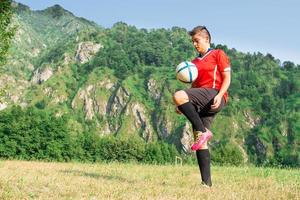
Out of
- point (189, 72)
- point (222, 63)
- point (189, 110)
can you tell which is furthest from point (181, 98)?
point (222, 63)

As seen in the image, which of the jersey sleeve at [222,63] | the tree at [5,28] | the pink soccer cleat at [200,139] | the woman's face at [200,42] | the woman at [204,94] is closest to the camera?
the pink soccer cleat at [200,139]

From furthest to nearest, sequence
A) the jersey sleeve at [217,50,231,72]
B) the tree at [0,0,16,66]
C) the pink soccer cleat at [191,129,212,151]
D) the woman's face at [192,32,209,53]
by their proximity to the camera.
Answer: the tree at [0,0,16,66] → the woman's face at [192,32,209,53] → the jersey sleeve at [217,50,231,72] → the pink soccer cleat at [191,129,212,151]

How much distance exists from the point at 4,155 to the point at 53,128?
11.6 meters

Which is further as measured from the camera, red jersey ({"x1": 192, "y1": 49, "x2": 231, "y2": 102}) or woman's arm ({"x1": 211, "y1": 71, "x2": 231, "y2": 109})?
red jersey ({"x1": 192, "y1": 49, "x2": 231, "y2": 102})

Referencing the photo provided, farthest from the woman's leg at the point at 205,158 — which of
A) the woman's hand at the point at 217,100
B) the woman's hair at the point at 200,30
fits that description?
the woman's hair at the point at 200,30

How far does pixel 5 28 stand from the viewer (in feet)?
106

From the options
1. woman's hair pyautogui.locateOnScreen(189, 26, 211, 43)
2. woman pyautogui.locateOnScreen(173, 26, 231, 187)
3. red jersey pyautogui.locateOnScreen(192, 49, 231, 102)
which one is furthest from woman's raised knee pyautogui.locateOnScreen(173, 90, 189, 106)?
woman's hair pyautogui.locateOnScreen(189, 26, 211, 43)

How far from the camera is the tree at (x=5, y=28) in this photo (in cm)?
3088

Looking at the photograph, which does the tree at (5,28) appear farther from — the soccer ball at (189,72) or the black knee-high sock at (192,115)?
the black knee-high sock at (192,115)

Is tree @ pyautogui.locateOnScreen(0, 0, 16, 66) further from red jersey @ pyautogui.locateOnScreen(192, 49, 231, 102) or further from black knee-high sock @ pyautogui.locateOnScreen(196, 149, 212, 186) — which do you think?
black knee-high sock @ pyautogui.locateOnScreen(196, 149, 212, 186)

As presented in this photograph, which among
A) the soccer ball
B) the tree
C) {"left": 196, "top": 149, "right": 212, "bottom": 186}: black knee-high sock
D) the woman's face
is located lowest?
{"left": 196, "top": 149, "right": 212, "bottom": 186}: black knee-high sock

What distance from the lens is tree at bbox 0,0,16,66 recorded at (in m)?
30.9

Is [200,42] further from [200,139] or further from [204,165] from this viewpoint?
[204,165]

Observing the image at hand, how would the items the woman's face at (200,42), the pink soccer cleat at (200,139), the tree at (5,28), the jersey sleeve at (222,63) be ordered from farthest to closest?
the tree at (5,28)
the woman's face at (200,42)
the jersey sleeve at (222,63)
the pink soccer cleat at (200,139)
